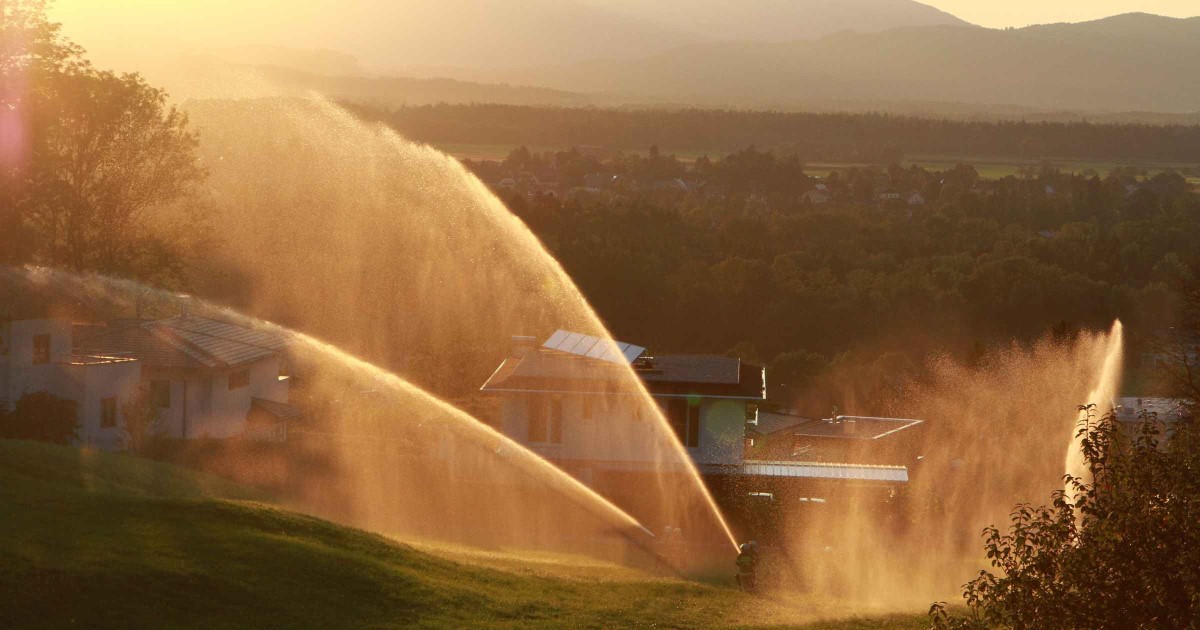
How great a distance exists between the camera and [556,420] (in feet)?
122

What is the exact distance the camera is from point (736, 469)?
35.5 meters

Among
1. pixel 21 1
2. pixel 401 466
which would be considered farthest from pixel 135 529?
pixel 21 1

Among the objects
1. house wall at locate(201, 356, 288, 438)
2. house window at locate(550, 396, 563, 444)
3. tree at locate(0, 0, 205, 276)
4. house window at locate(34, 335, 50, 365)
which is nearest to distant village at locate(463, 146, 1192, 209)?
tree at locate(0, 0, 205, 276)

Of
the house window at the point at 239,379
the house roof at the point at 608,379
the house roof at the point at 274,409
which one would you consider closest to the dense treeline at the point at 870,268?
the house roof at the point at 608,379

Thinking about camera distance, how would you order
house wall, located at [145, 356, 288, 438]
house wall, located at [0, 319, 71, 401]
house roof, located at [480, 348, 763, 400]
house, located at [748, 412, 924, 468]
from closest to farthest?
house wall, located at [0, 319, 71, 401], house roof, located at [480, 348, 763, 400], house wall, located at [145, 356, 288, 438], house, located at [748, 412, 924, 468]

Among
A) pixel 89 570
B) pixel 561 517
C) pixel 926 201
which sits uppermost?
pixel 926 201

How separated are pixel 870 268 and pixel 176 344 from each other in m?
53.9

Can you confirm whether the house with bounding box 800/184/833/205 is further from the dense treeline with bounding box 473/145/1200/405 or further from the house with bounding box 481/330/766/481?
the house with bounding box 481/330/766/481

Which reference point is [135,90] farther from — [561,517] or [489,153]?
[489,153]

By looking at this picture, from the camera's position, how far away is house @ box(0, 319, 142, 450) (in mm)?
35094

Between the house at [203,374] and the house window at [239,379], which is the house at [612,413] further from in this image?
the house window at [239,379]

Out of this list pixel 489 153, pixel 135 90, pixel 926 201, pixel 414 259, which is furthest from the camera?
pixel 489 153

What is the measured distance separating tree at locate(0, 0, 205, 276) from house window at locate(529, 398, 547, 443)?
20409mm

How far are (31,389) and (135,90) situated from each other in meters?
18.5
